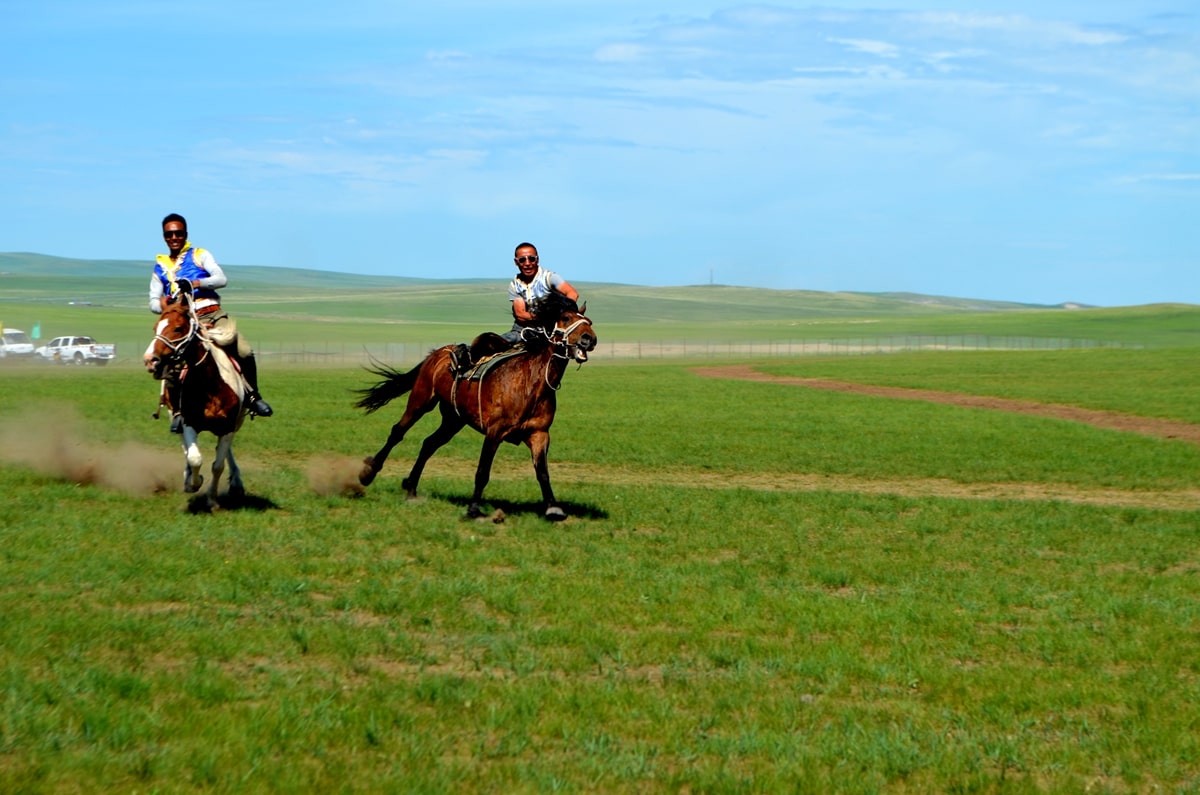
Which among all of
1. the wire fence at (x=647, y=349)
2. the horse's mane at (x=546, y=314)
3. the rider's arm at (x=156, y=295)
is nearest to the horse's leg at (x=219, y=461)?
the rider's arm at (x=156, y=295)

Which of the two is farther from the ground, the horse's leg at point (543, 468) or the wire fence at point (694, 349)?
the horse's leg at point (543, 468)

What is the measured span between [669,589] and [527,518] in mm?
4264

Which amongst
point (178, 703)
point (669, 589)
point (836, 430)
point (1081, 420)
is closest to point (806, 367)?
point (1081, 420)

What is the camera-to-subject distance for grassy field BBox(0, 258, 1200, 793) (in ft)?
22.4

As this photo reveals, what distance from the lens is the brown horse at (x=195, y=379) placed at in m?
13.6

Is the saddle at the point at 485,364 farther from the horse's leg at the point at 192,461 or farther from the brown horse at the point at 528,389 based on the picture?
the horse's leg at the point at 192,461

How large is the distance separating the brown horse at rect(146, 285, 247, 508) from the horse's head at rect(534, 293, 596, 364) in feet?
11.6

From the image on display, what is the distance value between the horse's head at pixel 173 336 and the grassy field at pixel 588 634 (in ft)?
5.35

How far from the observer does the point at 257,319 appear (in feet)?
619

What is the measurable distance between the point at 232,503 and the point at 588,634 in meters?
6.98

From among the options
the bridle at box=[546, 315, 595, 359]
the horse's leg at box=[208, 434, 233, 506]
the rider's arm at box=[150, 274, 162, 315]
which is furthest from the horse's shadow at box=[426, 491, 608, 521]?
the rider's arm at box=[150, 274, 162, 315]

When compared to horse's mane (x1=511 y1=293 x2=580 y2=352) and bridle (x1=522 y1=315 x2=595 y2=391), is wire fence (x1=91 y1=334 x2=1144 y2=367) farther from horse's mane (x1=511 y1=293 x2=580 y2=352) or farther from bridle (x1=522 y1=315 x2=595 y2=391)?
bridle (x1=522 y1=315 x2=595 y2=391)

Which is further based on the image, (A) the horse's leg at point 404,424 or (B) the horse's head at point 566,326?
(A) the horse's leg at point 404,424

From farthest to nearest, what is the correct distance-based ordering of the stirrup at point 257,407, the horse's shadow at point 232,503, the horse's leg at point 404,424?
the horse's leg at point 404,424, the stirrup at point 257,407, the horse's shadow at point 232,503
